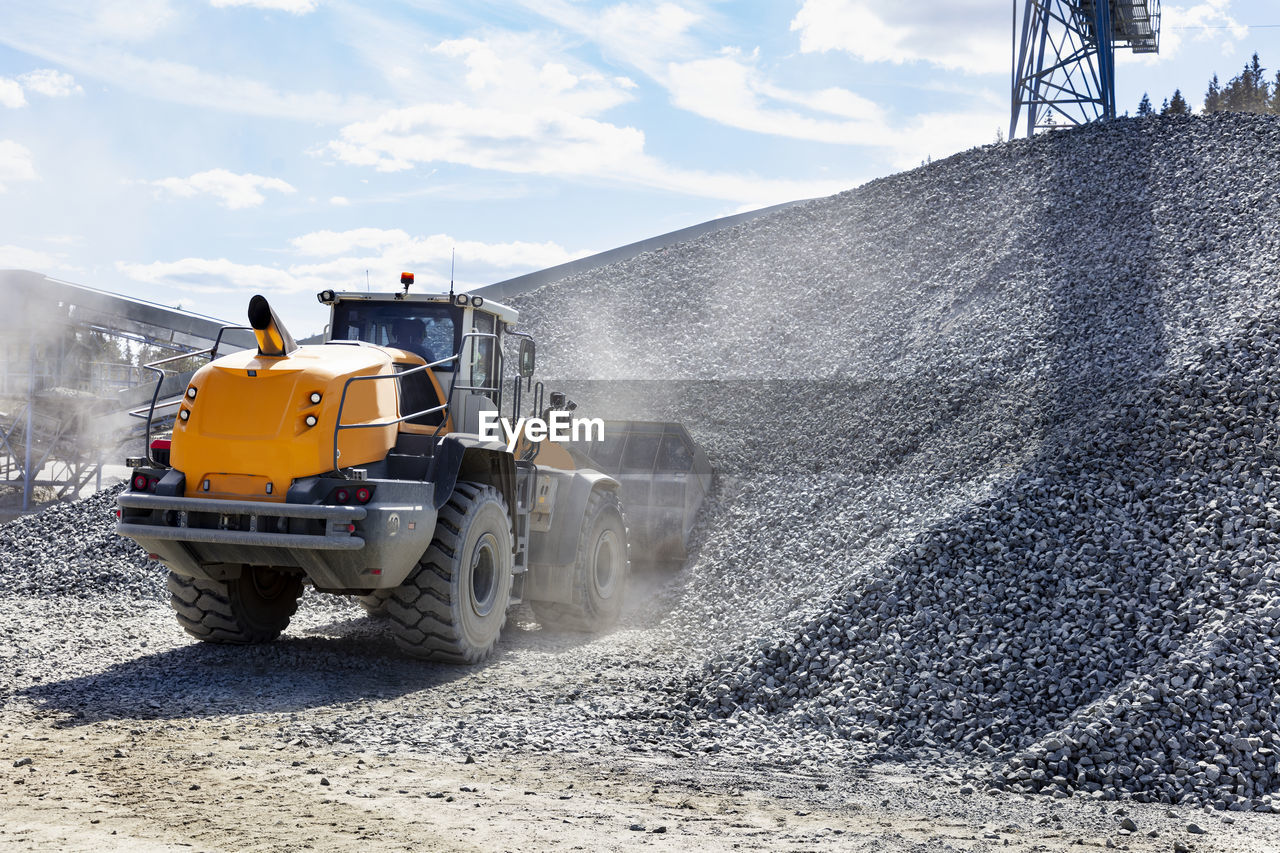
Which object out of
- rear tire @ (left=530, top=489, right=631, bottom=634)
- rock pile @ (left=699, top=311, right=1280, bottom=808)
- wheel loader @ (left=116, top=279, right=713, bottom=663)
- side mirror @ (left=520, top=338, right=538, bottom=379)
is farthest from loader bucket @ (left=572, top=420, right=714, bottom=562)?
rock pile @ (left=699, top=311, right=1280, bottom=808)

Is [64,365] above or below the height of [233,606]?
above

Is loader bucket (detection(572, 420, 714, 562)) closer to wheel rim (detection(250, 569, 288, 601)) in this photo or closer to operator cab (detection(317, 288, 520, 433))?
operator cab (detection(317, 288, 520, 433))

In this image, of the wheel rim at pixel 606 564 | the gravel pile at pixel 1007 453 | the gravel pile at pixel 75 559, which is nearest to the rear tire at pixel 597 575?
the wheel rim at pixel 606 564

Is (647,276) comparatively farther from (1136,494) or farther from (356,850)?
(356,850)

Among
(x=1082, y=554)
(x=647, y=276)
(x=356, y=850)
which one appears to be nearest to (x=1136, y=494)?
(x=1082, y=554)

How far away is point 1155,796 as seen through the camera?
5695 mm

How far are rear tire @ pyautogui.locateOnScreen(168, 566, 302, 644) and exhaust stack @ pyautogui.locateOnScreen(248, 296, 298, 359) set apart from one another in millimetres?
1896

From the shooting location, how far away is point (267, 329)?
7387mm

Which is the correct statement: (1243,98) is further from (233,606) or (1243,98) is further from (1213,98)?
(233,606)

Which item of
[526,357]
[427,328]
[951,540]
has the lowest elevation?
[951,540]

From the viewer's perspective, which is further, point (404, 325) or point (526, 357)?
point (526, 357)

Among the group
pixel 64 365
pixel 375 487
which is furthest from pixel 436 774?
pixel 64 365

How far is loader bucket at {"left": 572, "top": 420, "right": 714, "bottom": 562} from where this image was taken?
39.3 feet

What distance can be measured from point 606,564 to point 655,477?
2.11m
